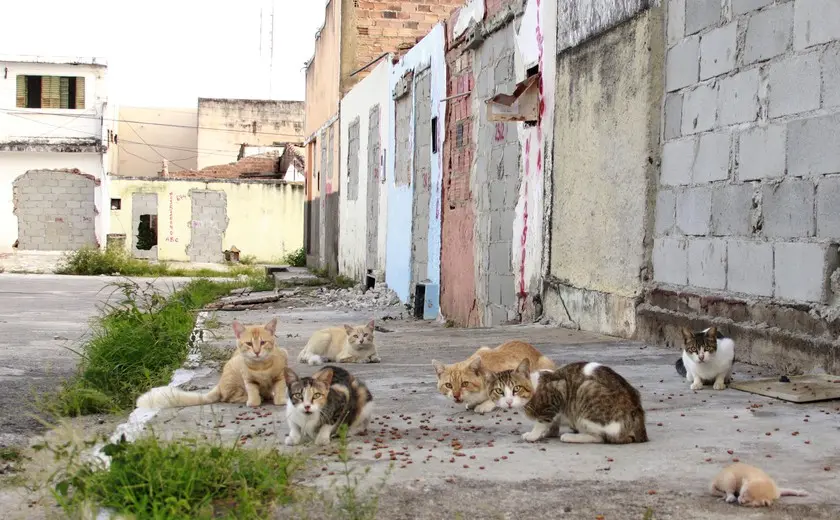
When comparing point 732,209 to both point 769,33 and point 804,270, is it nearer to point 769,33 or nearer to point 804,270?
point 804,270

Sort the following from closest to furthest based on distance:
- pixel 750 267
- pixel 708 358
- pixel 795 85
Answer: pixel 708 358 < pixel 795 85 < pixel 750 267

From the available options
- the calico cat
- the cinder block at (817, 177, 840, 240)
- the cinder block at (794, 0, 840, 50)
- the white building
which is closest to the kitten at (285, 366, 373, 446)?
the calico cat

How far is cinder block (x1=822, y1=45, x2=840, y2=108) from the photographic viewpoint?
575 centimetres

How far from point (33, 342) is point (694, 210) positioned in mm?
7253

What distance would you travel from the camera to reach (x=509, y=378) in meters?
5.12

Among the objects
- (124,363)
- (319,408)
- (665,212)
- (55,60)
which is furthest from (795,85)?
(55,60)

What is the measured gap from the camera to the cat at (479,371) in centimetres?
541

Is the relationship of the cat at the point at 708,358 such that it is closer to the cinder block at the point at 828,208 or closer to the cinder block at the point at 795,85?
the cinder block at the point at 828,208

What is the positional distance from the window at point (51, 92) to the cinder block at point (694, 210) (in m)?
34.5

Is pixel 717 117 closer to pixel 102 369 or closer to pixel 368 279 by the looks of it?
pixel 102 369

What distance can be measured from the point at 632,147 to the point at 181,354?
13.7 feet

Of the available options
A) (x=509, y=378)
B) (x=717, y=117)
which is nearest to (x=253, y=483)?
(x=509, y=378)

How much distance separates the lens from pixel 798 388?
548 cm

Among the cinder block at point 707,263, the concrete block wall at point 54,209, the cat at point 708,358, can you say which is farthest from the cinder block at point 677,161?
the concrete block wall at point 54,209
